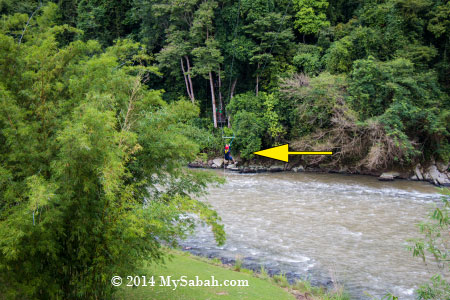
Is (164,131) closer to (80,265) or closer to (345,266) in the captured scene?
(80,265)

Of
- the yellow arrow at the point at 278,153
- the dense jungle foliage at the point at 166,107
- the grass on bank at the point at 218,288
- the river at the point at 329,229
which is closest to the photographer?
the dense jungle foliage at the point at 166,107

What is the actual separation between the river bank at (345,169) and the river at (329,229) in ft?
3.36

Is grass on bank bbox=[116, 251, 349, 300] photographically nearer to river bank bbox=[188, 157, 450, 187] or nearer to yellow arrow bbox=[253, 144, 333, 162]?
river bank bbox=[188, 157, 450, 187]

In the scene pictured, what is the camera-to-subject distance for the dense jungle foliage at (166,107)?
241 inches

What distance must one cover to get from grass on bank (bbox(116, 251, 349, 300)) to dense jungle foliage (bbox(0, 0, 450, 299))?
1.17 m

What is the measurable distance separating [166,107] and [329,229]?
33.3 ft

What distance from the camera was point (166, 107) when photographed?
8.23 m

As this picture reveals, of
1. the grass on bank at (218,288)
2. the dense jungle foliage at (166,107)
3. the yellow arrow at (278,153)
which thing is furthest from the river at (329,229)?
the yellow arrow at (278,153)

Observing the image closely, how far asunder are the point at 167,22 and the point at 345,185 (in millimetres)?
20218

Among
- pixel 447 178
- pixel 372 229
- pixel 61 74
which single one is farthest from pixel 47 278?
pixel 447 178

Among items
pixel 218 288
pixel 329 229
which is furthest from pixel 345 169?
pixel 218 288

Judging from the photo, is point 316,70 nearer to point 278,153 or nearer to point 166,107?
point 278,153

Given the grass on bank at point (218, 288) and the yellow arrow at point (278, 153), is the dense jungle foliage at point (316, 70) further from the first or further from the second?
the grass on bank at point (218, 288)

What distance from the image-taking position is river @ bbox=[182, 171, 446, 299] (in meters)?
11.7
